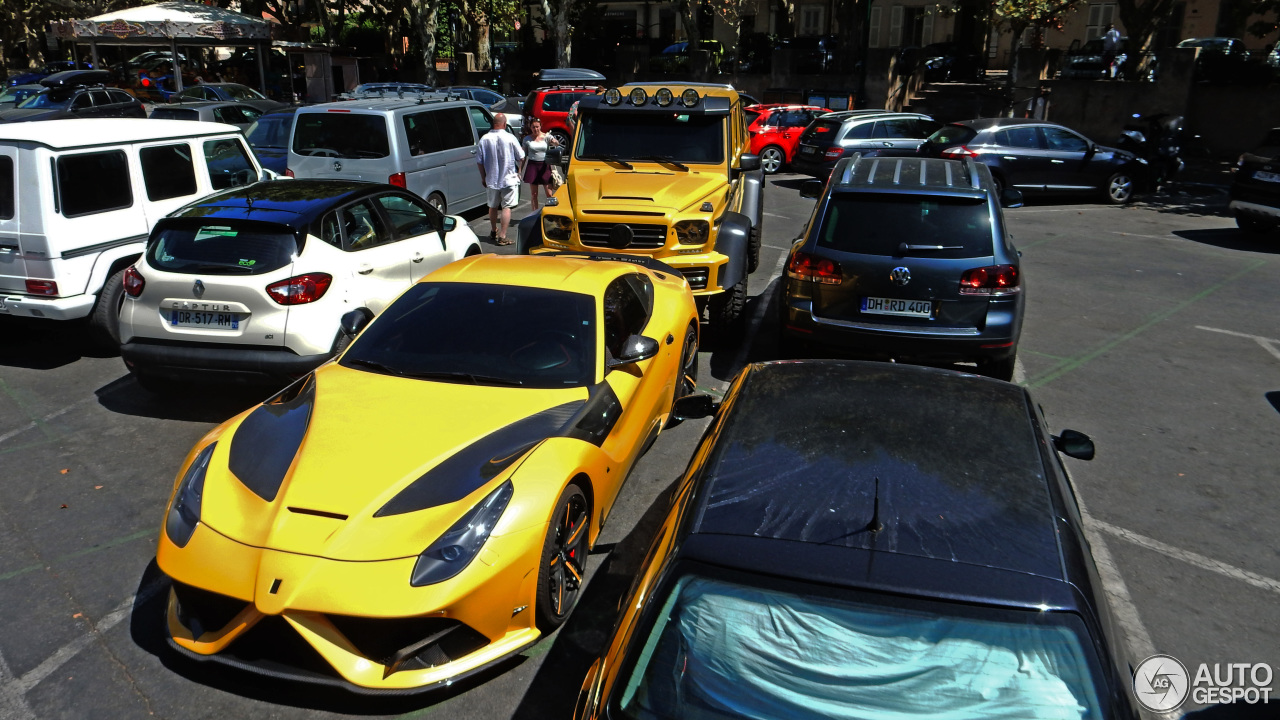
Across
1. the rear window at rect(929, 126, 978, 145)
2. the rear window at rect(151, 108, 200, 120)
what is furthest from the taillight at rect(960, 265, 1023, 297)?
the rear window at rect(151, 108, 200, 120)

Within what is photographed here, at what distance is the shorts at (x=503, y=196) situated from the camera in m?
12.6

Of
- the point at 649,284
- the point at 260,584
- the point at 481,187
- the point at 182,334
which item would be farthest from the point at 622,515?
the point at 481,187

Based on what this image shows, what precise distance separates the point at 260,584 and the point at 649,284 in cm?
353

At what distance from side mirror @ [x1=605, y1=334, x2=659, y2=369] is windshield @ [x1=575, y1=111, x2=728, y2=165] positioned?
474 centimetres

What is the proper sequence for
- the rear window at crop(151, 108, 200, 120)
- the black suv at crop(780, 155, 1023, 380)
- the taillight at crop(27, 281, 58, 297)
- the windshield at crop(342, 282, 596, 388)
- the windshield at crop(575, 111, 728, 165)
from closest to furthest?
the windshield at crop(342, 282, 596, 388) < the black suv at crop(780, 155, 1023, 380) < the taillight at crop(27, 281, 58, 297) < the windshield at crop(575, 111, 728, 165) < the rear window at crop(151, 108, 200, 120)

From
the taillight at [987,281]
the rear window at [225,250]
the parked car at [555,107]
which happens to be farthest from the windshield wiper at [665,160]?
the parked car at [555,107]

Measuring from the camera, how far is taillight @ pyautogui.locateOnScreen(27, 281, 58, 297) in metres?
7.53

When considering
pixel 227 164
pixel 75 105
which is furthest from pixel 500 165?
pixel 75 105

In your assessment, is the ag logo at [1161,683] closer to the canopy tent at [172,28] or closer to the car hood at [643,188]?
the car hood at [643,188]

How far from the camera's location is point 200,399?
7.31 metres

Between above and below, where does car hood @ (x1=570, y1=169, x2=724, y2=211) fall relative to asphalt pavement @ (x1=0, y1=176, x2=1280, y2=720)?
above

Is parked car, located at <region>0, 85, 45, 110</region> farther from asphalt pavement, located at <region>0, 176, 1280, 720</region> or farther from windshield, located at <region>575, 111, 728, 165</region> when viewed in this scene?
windshield, located at <region>575, 111, 728, 165</region>

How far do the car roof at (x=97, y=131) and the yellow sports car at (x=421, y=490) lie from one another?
422cm

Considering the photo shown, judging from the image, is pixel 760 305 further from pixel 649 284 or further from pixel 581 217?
pixel 649 284
